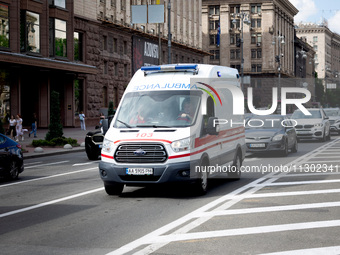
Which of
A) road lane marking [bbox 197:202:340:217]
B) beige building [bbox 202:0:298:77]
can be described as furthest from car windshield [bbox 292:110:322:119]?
beige building [bbox 202:0:298:77]

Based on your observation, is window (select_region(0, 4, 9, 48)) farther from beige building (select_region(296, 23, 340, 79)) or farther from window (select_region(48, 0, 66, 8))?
beige building (select_region(296, 23, 340, 79))

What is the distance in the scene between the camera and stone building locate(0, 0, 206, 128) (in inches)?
1652

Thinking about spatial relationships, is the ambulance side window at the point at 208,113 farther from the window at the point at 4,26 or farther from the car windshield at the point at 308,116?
the window at the point at 4,26

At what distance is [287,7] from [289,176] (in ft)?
377

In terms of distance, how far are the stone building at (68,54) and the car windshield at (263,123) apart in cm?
1743

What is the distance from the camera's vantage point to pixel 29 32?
43.8 meters

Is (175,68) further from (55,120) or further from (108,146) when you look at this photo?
(55,120)

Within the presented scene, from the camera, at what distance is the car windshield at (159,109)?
11727mm

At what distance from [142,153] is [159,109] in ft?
4.27

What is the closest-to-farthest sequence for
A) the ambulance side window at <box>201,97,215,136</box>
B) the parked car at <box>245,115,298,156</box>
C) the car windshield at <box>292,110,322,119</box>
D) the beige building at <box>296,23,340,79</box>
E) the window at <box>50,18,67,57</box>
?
the ambulance side window at <box>201,97,215,136</box> → the parked car at <box>245,115,298,156</box> → the car windshield at <box>292,110,322,119</box> → the window at <box>50,18,67,57</box> → the beige building at <box>296,23,340,79</box>

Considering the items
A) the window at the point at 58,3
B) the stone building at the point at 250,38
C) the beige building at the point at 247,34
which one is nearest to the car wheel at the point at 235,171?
the window at the point at 58,3

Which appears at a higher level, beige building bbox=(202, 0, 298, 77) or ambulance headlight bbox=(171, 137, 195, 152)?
beige building bbox=(202, 0, 298, 77)

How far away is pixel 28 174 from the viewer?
17.7m

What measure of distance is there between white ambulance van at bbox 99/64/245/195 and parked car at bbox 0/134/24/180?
4.65 metres
